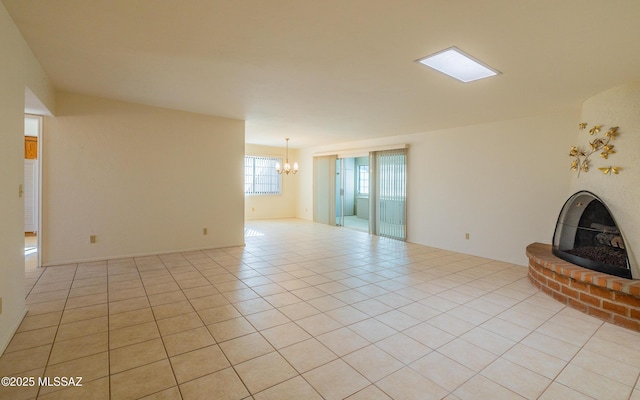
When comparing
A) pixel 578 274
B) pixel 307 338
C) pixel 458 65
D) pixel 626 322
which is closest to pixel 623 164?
pixel 578 274

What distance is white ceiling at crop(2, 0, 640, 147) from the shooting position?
200 cm

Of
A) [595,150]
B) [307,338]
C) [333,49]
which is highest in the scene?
[333,49]

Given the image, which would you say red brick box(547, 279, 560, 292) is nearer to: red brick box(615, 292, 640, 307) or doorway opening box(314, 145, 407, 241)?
red brick box(615, 292, 640, 307)

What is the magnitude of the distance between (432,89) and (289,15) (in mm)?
2139

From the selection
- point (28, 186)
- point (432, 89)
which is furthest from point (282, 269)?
point (28, 186)

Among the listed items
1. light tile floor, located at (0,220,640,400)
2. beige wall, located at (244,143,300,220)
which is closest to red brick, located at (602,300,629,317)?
light tile floor, located at (0,220,640,400)

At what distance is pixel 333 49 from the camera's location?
2564mm

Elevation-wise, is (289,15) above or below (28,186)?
above

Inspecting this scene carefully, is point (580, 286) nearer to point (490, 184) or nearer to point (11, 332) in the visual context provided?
point (490, 184)

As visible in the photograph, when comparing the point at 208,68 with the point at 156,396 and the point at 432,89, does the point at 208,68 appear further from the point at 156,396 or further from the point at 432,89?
the point at 156,396

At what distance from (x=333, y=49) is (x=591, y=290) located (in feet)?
11.3

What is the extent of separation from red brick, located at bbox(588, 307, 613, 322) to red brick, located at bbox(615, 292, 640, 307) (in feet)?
0.57

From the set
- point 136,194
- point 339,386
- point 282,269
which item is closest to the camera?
point 339,386

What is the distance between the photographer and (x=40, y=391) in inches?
68.6
